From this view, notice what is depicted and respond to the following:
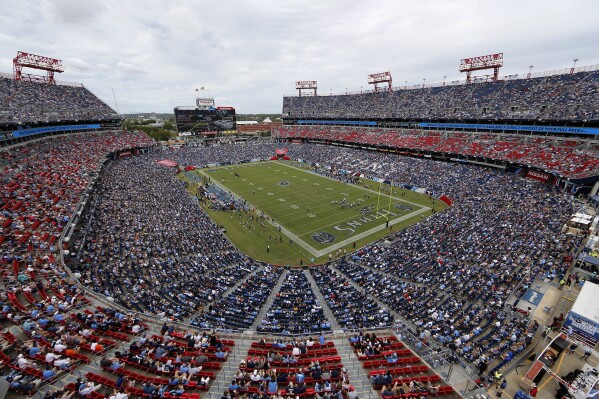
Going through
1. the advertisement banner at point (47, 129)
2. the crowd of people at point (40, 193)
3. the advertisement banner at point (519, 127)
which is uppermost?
the advertisement banner at point (47, 129)

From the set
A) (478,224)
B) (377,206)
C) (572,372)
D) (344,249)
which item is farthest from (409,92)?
(572,372)

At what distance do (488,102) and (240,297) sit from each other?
6943 cm

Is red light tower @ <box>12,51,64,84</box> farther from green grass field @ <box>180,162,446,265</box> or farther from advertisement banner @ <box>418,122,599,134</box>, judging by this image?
advertisement banner @ <box>418,122,599,134</box>

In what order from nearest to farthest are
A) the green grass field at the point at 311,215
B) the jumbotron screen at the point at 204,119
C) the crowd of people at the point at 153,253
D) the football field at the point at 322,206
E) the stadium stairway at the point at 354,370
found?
the stadium stairway at the point at 354,370 → the crowd of people at the point at 153,253 → the green grass field at the point at 311,215 → the football field at the point at 322,206 → the jumbotron screen at the point at 204,119

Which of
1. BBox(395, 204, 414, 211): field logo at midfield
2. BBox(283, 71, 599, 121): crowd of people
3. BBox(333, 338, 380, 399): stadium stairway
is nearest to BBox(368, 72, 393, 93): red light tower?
BBox(283, 71, 599, 121): crowd of people

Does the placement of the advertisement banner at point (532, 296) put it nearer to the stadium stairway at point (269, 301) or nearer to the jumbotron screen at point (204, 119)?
the stadium stairway at point (269, 301)

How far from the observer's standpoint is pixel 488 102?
62250 millimetres

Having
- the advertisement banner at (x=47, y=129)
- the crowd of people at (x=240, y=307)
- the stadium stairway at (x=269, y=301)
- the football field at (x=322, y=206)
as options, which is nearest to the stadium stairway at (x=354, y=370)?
the stadium stairway at (x=269, y=301)

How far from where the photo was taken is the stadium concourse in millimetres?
11969

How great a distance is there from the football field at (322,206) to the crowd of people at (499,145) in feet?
60.6

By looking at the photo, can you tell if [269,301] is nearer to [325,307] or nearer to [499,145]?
[325,307]

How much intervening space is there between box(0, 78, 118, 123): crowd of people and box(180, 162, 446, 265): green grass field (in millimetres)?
33288

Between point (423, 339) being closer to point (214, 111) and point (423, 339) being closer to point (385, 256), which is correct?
point (385, 256)

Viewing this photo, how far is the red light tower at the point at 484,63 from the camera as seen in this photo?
66938mm
